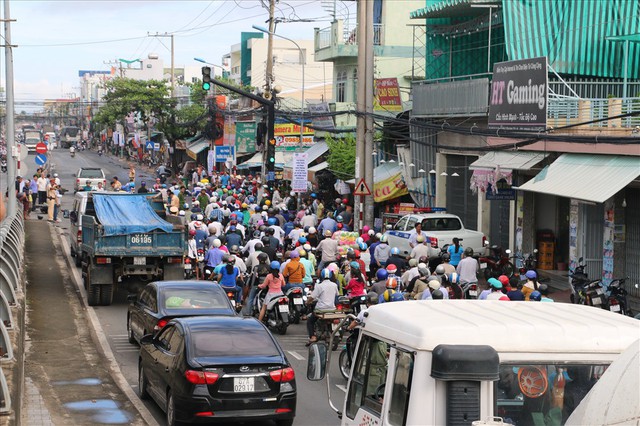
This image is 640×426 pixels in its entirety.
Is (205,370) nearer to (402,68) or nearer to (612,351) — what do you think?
(612,351)

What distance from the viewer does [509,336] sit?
6.20 m

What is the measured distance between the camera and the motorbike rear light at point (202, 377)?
1161cm

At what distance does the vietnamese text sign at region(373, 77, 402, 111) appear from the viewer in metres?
35.5

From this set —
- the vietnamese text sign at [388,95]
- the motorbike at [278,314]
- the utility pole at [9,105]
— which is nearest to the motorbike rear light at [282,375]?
the motorbike at [278,314]

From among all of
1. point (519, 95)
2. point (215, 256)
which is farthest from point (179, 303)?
point (519, 95)

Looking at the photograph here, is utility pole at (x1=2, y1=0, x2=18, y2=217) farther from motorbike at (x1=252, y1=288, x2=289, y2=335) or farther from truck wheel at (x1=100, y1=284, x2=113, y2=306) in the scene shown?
motorbike at (x1=252, y1=288, x2=289, y2=335)

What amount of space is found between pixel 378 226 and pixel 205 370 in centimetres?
2232

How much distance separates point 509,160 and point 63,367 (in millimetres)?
14393

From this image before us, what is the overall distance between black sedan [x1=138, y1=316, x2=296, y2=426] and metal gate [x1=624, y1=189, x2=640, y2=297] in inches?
501

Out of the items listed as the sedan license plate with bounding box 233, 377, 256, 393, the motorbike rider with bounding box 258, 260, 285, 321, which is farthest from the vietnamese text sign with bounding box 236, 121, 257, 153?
the sedan license plate with bounding box 233, 377, 256, 393

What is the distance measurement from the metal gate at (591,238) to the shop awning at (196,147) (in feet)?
175

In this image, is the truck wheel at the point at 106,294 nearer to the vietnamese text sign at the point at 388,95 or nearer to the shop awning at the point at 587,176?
the shop awning at the point at 587,176

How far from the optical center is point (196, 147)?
7825cm

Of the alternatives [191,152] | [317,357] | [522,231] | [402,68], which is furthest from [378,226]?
[191,152]
